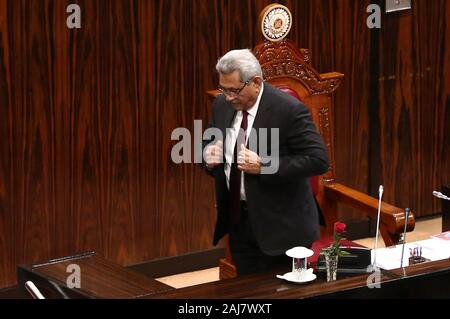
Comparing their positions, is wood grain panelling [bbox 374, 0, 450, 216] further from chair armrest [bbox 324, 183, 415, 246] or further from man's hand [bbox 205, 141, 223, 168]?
man's hand [bbox 205, 141, 223, 168]

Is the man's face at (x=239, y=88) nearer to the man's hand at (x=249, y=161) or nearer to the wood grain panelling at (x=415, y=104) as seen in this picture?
the man's hand at (x=249, y=161)

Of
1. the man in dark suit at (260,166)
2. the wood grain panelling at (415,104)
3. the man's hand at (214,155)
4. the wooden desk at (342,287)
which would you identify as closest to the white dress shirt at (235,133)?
the man in dark suit at (260,166)

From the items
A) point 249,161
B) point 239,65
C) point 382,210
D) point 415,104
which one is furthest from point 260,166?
point 415,104

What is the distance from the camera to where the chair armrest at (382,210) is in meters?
4.77

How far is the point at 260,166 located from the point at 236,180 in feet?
0.63

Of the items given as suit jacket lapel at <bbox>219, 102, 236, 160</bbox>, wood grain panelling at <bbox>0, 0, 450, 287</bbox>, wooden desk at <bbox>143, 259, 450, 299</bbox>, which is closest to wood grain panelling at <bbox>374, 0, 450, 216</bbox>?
wood grain panelling at <bbox>0, 0, 450, 287</bbox>

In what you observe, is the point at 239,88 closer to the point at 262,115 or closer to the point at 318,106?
the point at 262,115

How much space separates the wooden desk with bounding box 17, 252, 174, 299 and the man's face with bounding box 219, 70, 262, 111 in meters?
0.77

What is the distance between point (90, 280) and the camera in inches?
154

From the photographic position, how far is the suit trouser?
424cm

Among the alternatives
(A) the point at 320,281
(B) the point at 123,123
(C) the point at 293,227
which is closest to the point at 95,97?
(B) the point at 123,123

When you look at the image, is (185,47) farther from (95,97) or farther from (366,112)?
(366,112)

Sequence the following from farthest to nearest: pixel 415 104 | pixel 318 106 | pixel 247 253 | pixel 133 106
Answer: pixel 415 104 → pixel 133 106 → pixel 318 106 → pixel 247 253

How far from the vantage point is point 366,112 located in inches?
247
